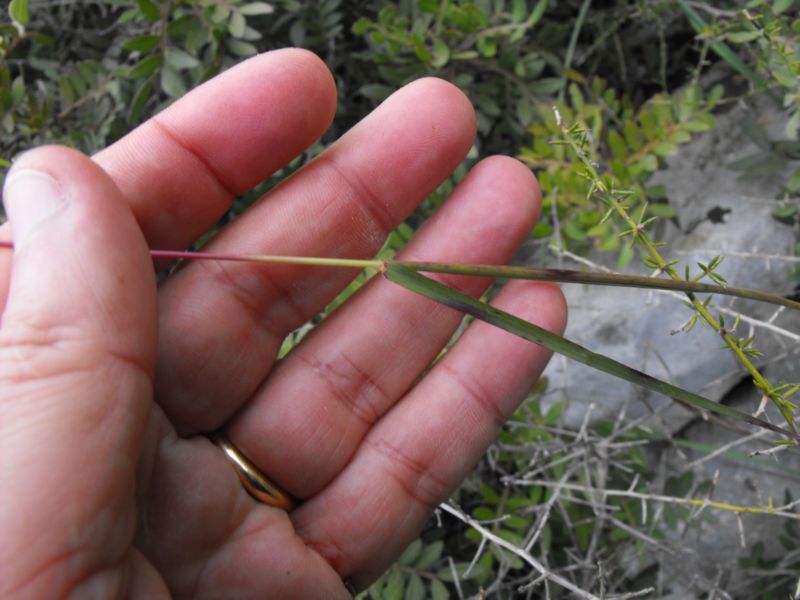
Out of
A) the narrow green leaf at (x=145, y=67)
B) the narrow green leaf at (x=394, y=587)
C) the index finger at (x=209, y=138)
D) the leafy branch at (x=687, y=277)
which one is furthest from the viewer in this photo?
the narrow green leaf at (x=145, y=67)

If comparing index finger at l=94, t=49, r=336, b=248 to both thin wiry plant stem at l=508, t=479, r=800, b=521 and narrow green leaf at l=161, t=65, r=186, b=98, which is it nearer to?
narrow green leaf at l=161, t=65, r=186, b=98

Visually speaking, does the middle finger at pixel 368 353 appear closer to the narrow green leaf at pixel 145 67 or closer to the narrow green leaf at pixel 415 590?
the narrow green leaf at pixel 415 590

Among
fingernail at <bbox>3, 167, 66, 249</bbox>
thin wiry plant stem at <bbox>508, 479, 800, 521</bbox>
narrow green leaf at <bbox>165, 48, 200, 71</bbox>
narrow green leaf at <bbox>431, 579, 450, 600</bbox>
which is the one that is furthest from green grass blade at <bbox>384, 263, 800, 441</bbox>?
narrow green leaf at <bbox>165, 48, 200, 71</bbox>

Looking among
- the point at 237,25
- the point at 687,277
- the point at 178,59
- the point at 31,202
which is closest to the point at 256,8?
the point at 237,25

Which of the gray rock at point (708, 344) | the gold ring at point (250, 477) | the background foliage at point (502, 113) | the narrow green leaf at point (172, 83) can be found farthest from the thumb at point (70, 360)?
the gray rock at point (708, 344)

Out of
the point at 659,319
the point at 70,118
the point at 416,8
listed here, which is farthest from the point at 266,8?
the point at 659,319
